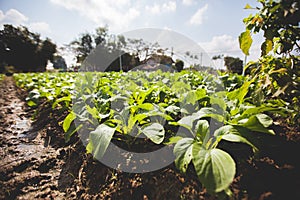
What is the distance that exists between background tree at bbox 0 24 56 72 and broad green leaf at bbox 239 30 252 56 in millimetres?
30000

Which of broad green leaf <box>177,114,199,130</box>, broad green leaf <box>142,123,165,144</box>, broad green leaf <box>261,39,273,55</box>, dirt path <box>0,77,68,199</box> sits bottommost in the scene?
dirt path <box>0,77,68,199</box>

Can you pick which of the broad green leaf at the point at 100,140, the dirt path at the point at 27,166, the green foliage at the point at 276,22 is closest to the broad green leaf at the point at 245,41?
the green foliage at the point at 276,22

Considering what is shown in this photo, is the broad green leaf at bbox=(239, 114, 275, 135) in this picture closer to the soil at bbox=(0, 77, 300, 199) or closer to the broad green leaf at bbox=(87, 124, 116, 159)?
the soil at bbox=(0, 77, 300, 199)

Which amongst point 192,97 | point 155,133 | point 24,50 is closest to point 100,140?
point 155,133

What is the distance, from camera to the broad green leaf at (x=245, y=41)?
1.21 meters

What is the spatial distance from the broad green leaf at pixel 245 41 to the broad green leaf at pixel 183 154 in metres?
0.75

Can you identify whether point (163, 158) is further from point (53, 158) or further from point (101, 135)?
point (53, 158)

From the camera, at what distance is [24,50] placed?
28469 millimetres

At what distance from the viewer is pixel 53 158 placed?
188 cm

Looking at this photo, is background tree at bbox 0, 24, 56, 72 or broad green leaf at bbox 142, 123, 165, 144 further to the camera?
background tree at bbox 0, 24, 56, 72

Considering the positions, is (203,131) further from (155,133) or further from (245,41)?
(245,41)

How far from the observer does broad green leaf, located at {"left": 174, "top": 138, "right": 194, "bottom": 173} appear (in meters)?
0.97

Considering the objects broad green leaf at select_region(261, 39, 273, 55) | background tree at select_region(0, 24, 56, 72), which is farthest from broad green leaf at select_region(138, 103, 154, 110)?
background tree at select_region(0, 24, 56, 72)

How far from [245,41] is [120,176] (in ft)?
4.29
